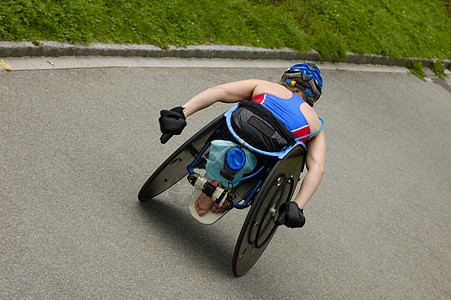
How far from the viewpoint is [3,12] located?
573 cm

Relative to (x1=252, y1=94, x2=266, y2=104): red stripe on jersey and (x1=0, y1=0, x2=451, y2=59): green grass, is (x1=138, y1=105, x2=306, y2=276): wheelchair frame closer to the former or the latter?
(x1=252, y1=94, x2=266, y2=104): red stripe on jersey

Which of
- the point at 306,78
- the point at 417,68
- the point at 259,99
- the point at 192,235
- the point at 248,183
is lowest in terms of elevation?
the point at 417,68

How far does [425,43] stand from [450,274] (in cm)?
867

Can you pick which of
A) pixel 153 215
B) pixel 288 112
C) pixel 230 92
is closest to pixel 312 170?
pixel 288 112

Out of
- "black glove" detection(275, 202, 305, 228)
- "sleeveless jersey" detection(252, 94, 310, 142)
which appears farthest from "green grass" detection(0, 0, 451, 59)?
"black glove" detection(275, 202, 305, 228)

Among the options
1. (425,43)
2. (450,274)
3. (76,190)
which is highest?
(76,190)

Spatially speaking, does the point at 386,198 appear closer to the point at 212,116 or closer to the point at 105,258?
the point at 212,116

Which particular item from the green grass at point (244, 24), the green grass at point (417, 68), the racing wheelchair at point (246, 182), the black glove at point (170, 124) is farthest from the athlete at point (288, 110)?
the green grass at point (417, 68)

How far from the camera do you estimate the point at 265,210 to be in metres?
3.98

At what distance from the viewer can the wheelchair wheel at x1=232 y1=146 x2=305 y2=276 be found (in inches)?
147

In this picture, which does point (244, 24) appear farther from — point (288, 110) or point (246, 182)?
point (246, 182)

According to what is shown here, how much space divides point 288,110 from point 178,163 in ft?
2.81

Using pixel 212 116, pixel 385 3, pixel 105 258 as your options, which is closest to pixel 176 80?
pixel 212 116

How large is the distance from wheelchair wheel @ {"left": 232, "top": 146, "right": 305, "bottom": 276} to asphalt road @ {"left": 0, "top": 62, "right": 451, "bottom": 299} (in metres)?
0.21
